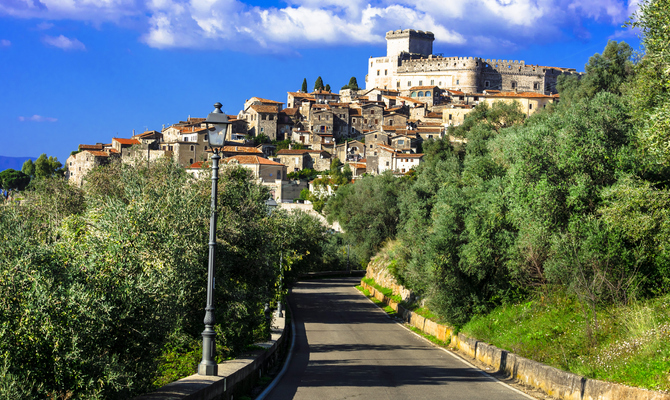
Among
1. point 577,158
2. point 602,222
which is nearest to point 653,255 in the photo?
point 602,222

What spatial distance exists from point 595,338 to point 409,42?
16314 centimetres

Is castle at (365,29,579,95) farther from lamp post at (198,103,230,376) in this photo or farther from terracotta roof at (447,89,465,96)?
lamp post at (198,103,230,376)

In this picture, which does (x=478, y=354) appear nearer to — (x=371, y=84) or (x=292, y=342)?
(x=292, y=342)

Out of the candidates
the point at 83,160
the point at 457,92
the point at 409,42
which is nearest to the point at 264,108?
the point at 83,160

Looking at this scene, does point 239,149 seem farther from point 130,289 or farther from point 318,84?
point 130,289

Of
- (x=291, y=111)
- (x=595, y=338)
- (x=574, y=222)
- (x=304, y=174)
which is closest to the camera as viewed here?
(x=595, y=338)

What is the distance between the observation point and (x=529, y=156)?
2008 centimetres

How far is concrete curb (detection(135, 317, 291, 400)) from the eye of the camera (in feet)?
28.9

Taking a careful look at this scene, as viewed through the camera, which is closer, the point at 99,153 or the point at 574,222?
the point at 574,222

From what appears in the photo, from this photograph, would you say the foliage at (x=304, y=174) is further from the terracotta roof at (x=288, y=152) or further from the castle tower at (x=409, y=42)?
the castle tower at (x=409, y=42)

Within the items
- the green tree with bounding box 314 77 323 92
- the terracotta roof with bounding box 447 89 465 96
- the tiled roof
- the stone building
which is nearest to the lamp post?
the stone building

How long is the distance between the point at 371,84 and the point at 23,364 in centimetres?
16881

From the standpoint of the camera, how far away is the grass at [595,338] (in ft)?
39.7

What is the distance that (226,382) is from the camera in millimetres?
10898
